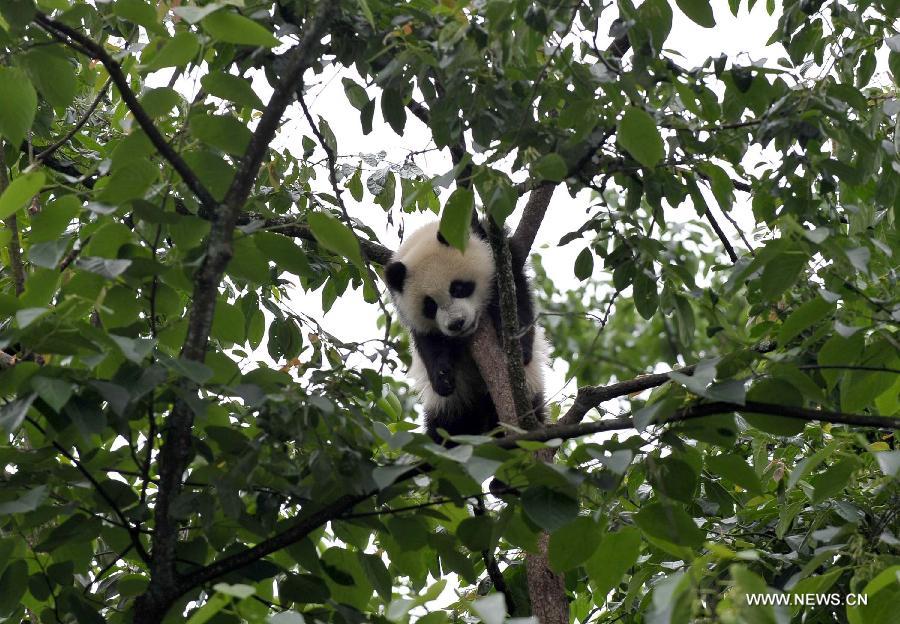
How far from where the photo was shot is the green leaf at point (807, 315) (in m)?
2.43

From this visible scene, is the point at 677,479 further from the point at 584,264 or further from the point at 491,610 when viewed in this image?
the point at 584,264

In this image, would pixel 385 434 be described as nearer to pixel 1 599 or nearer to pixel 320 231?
pixel 320 231

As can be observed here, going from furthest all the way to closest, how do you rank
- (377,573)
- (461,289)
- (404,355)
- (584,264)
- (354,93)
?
(461,289)
(584,264)
(354,93)
(404,355)
(377,573)

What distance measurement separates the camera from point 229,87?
2.63 meters

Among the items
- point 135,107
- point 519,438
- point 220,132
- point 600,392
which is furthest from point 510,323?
point 135,107

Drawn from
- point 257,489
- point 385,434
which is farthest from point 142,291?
point 385,434

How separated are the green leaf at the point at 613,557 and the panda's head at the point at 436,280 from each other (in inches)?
128

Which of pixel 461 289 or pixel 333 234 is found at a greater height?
pixel 461 289

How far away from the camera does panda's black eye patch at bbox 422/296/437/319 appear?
6133 millimetres

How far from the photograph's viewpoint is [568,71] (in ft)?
9.39

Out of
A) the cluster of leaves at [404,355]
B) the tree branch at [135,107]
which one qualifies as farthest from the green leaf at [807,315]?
the tree branch at [135,107]

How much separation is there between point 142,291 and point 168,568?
2.60ft

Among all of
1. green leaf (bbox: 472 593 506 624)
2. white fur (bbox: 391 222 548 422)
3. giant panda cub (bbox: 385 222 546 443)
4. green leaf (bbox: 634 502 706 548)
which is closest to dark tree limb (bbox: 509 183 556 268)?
giant panda cub (bbox: 385 222 546 443)

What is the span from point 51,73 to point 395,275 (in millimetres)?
3541
